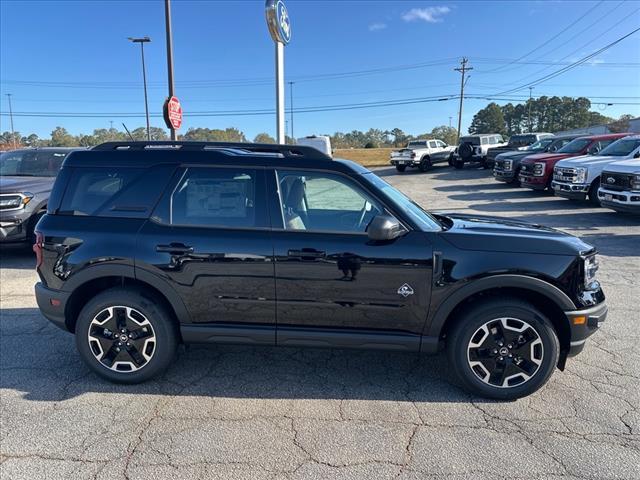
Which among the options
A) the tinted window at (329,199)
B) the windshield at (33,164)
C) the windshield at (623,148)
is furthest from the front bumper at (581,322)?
the windshield at (623,148)

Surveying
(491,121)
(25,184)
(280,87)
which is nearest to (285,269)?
(25,184)

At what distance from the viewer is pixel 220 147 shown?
12.0ft

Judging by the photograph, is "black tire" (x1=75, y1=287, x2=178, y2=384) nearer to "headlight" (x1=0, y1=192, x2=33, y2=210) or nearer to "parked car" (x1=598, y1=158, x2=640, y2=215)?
"headlight" (x1=0, y1=192, x2=33, y2=210)

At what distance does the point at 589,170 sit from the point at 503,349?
1109 cm

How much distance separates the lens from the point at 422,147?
29.7m

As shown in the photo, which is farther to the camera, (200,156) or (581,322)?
(200,156)

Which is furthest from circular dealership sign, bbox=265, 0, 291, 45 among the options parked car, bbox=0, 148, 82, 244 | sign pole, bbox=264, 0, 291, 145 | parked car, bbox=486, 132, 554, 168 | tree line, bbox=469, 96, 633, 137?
tree line, bbox=469, 96, 633, 137

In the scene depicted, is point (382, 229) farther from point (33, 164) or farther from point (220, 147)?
point (33, 164)

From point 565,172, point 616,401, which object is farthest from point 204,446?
point 565,172

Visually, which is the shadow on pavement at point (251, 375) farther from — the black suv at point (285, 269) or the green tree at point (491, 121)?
the green tree at point (491, 121)

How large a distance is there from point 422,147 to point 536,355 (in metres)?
27.9

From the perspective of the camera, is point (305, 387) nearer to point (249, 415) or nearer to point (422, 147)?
point (249, 415)

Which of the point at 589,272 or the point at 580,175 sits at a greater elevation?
the point at 580,175

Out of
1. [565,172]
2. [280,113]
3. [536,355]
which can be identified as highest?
[280,113]
